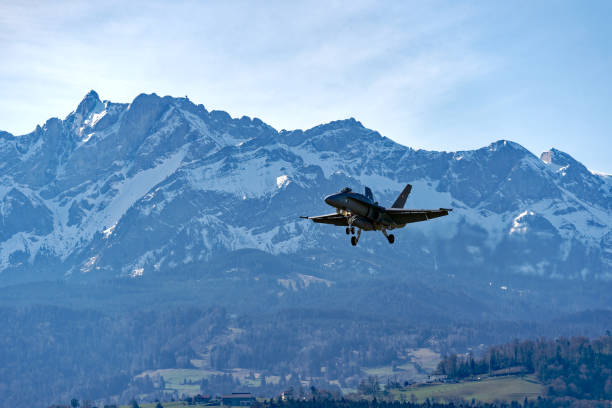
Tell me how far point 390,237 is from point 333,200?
10336 mm

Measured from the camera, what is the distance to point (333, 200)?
135 meters

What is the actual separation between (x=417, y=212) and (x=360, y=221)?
838 cm

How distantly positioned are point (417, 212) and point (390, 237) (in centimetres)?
536

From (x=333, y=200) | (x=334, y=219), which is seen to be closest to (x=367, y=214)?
(x=333, y=200)

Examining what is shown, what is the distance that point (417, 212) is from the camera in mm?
138625

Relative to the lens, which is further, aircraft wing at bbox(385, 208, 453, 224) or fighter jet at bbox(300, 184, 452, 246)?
aircraft wing at bbox(385, 208, 453, 224)

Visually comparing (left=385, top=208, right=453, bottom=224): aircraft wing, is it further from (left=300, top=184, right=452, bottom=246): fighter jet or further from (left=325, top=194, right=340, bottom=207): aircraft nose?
(left=325, top=194, right=340, bottom=207): aircraft nose

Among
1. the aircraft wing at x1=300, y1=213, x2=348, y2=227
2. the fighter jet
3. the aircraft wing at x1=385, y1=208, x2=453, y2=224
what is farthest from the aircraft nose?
the aircraft wing at x1=385, y1=208, x2=453, y2=224

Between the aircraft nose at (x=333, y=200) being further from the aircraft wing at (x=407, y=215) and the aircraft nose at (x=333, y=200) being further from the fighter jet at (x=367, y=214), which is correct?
the aircraft wing at (x=407, y=215)

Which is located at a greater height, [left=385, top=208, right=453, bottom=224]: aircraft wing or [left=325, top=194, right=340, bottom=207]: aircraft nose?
[left=325, top=194, right=340, bottom=207]: aircraft nose

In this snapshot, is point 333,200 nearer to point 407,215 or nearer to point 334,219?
point 334,219

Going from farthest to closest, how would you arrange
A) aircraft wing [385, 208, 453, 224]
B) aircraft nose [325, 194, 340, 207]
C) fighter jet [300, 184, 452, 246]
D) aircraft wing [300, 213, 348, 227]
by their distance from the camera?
aircraft wing [300, 213, 348, 227], aircraft wing [385, 208, 453, 224], fighter jet [300, 184, 452, 246], aircraft nose [325, 194, 340, 207]

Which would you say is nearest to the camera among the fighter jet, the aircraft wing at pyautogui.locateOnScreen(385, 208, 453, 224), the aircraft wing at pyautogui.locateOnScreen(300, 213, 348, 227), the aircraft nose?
the aircraft nose

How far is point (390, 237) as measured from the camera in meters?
138
